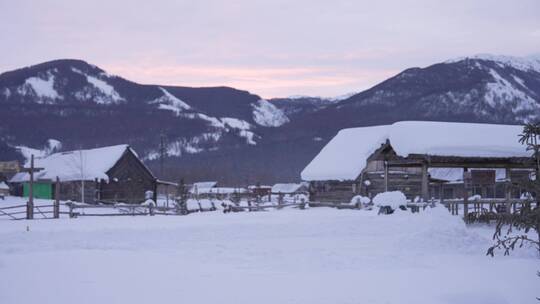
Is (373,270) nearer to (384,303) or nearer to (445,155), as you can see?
(384,303)

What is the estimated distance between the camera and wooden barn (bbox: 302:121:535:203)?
2741cm

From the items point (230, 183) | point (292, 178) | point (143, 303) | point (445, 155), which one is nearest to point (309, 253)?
point (143, 303)

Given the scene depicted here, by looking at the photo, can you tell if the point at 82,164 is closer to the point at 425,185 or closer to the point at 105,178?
the point at 105,178

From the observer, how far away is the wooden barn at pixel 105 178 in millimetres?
49031

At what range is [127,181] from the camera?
5100 cm

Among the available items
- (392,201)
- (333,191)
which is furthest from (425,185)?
(333,191)

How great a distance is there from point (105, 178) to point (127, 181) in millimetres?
2785

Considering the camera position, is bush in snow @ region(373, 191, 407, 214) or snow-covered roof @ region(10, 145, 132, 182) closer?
bush in snow @ region(373, 191, 407, 214)

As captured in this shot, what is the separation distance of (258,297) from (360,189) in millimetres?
25865

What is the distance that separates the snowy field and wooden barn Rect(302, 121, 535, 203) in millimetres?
3782

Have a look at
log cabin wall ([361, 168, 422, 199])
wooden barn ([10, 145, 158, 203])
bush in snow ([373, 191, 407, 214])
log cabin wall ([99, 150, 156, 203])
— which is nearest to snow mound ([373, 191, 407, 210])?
bush in snow ([373, 191, 407, 214])

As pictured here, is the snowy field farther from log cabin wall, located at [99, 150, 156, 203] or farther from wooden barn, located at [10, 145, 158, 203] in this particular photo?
log cabin wall, located at [99, 150, 156, 203]

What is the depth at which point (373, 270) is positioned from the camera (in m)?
15.9

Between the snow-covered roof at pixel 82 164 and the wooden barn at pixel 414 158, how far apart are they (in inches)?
679
